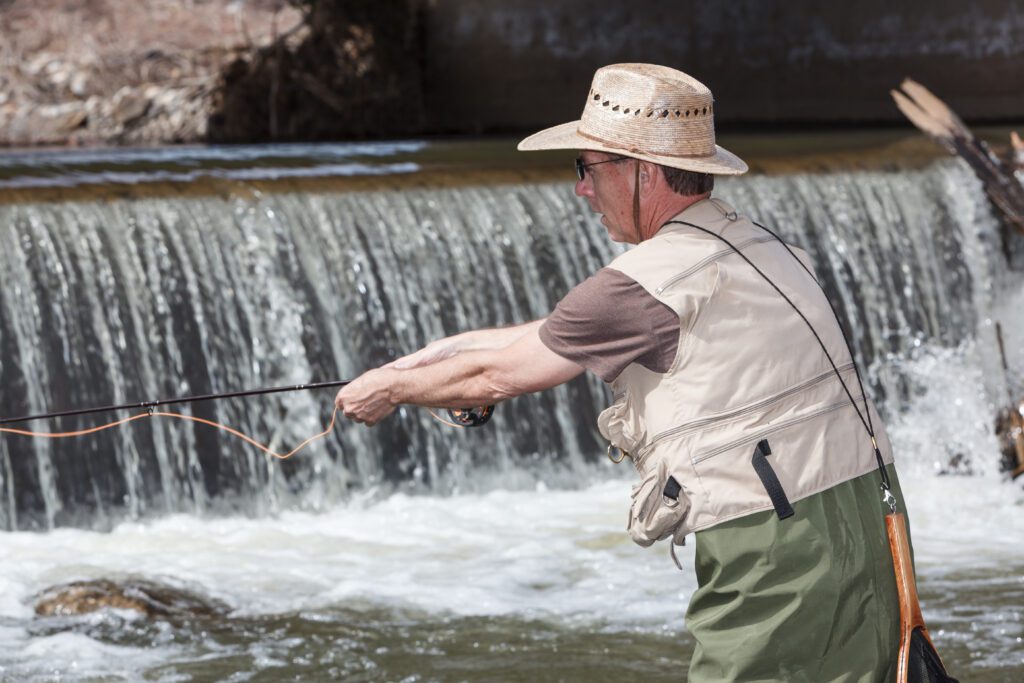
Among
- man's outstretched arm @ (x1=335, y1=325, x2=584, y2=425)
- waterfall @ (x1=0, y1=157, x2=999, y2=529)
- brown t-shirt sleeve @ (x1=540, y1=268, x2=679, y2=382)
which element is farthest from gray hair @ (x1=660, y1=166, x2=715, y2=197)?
waterfall @ (x1=0, y1=157, x2=999, y2=529)

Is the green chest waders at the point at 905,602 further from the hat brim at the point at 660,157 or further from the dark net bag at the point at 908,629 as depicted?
the hat brim at the point at 660,157

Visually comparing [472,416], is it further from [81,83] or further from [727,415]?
[81,83]

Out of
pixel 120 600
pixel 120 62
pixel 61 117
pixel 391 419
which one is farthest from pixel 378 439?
pixel 120 62

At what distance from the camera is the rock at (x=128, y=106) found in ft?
56.7

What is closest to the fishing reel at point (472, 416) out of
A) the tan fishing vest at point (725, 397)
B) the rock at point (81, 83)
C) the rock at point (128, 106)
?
the tan fishing vest at point (725, 397)

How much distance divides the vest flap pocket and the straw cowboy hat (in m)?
0.54

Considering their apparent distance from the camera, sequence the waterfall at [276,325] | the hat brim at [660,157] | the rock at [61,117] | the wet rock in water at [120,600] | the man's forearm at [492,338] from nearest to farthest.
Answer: the hat brim at [660,157] < the man's forearm at [492,338] < the wet rock in water at [120,600] < the waterfall at [276,325] < the rock at [61,117]

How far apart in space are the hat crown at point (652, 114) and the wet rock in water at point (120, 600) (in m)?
3.33

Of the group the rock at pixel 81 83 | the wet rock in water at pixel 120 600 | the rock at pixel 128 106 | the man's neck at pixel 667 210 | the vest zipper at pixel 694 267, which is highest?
the rock at pixel 81 83

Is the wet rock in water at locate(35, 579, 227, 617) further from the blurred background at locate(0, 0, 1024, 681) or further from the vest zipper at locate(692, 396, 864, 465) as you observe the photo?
the vest zipper at locate(692, 396, 864, 465)

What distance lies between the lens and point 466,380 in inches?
122

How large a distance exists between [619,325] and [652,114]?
15.5 inches

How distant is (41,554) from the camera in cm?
690

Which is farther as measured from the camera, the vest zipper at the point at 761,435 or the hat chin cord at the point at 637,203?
the hat chin cord at the point at 637,203
